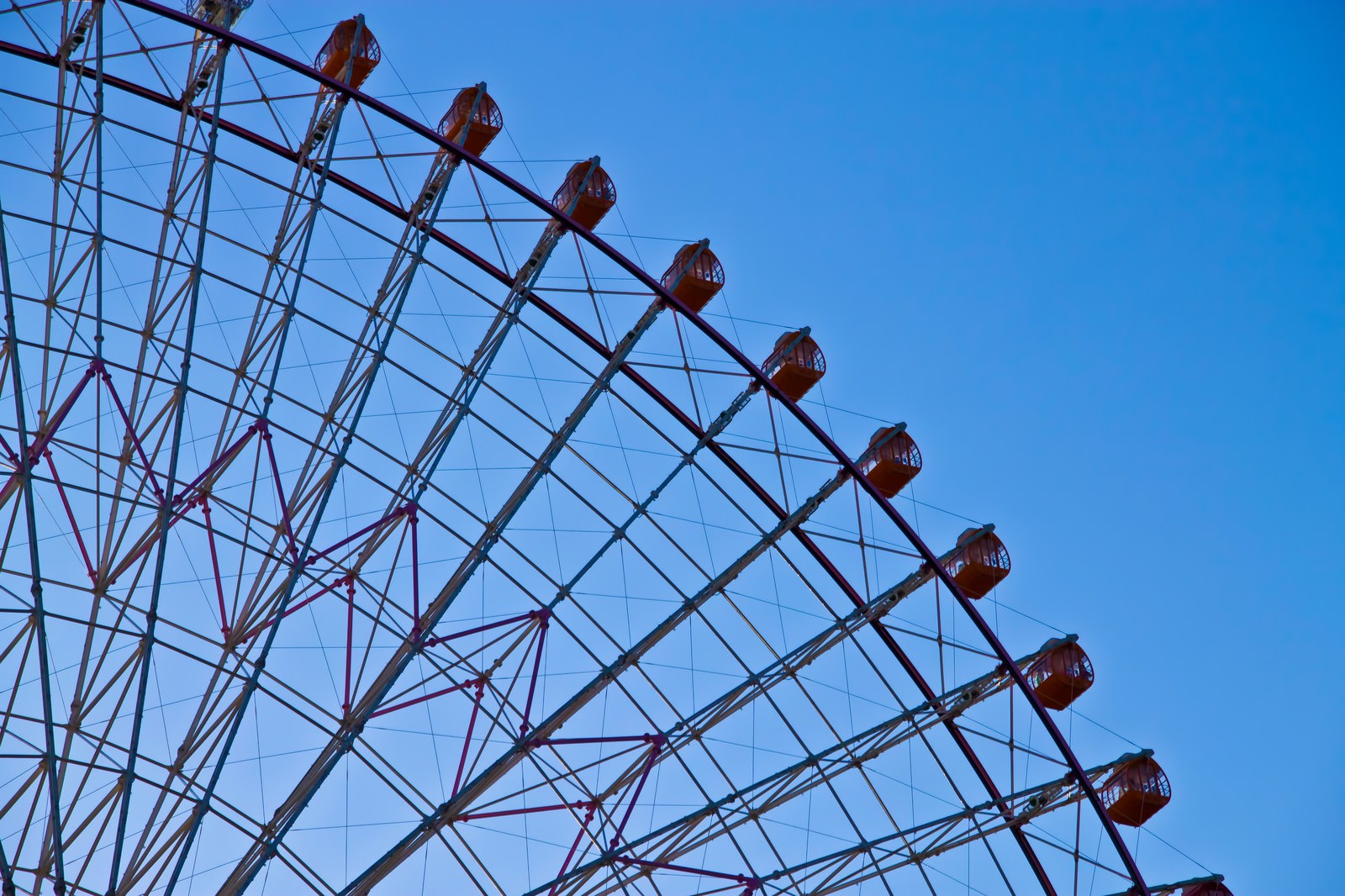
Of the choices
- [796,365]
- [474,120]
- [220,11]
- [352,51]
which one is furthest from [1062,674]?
[220,11]

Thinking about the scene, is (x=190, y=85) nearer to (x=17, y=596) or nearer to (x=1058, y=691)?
(x=17, y=596)

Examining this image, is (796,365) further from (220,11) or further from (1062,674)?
(220,11)

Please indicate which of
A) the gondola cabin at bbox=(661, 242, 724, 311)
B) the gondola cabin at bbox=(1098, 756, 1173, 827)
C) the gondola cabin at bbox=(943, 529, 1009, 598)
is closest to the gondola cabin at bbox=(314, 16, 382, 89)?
the gondola cabin at bbox=(661, 242, 724, 311)

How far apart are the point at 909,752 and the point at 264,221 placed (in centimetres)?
1829

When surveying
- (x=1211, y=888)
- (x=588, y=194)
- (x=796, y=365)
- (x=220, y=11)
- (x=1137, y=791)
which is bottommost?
(x=1211, y=888)

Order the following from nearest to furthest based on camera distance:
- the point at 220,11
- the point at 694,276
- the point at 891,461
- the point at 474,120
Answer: the point at 220,11 → the point at 474,120 → the point at 694,276 → the point at 891,461

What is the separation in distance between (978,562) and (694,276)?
7789 mm

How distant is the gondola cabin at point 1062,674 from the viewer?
26359 millimetres

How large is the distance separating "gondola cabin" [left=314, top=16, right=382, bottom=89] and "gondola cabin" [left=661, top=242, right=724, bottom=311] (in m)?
6.35

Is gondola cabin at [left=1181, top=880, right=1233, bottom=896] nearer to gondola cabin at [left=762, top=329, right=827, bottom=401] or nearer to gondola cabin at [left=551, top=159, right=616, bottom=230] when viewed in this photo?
gondola cabin at [left=762, top=329, right=827, bottom=401]

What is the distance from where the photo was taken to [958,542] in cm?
2692

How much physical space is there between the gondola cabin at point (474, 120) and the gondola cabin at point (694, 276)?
3995 mm

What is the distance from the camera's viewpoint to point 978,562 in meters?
26.6

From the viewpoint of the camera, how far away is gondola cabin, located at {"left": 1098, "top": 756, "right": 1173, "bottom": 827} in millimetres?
26000
